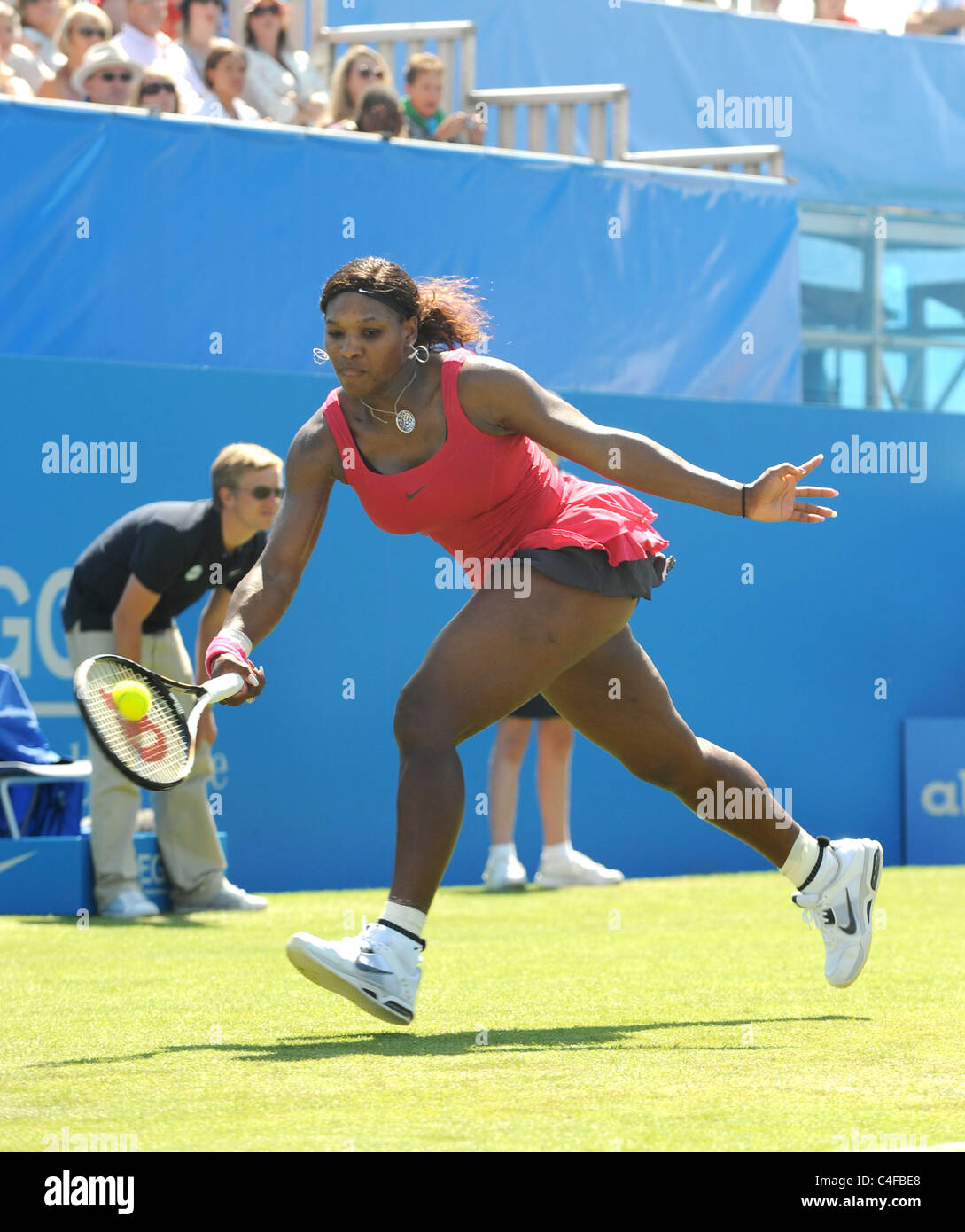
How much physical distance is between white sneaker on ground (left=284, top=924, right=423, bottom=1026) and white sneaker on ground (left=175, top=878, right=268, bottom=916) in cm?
375

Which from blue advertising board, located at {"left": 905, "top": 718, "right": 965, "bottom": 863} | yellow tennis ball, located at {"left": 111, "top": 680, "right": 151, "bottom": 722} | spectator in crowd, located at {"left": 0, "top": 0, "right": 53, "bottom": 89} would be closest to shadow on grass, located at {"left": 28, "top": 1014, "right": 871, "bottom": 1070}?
yellow tennis ball, located at {"left": 111, "top": 680, "right": 151, "bottom": 722}

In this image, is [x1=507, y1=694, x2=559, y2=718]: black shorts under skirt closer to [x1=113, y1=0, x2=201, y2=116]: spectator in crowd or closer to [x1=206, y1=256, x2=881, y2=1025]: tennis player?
[x1=206, y1=256, x2=881, y2=1025]: tennis player

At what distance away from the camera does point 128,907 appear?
736cm

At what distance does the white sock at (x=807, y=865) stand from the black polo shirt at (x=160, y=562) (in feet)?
9.76

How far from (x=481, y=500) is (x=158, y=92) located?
5905 millimetres

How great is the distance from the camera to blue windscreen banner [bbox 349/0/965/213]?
12.8 m

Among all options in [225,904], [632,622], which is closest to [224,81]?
[632,622]

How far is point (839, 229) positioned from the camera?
11.9 meters

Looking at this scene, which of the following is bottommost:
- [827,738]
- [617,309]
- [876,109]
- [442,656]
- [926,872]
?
[926,872]
